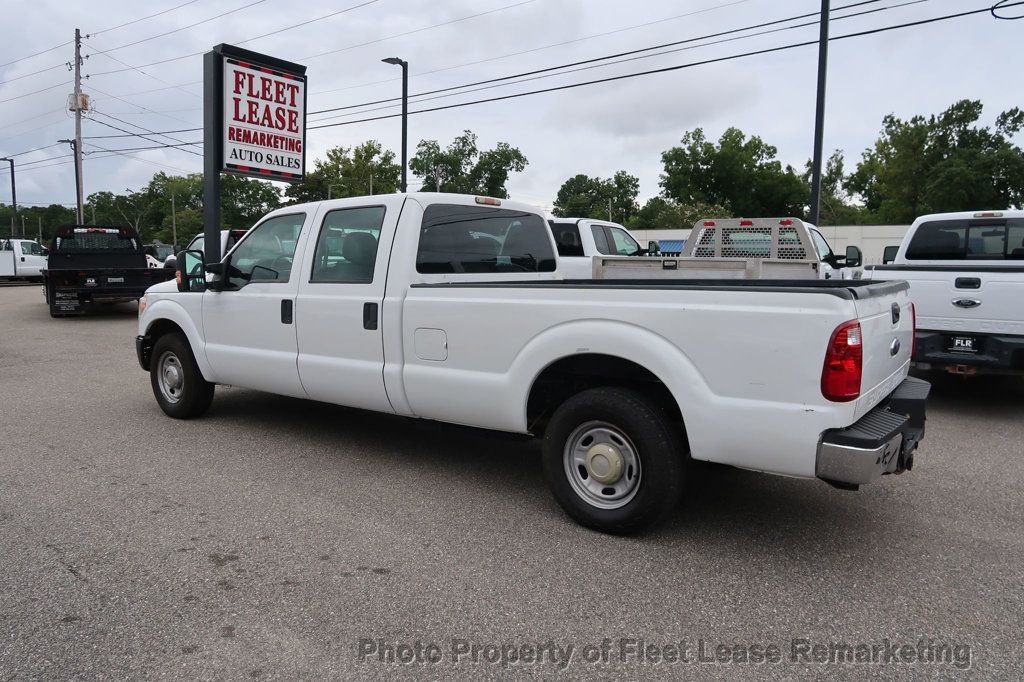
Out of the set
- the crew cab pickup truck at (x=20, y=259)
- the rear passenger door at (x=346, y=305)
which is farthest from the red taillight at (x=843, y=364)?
the crew cab pickup truck at (x=20, y=259)

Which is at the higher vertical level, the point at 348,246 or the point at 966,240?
the point at 966,240

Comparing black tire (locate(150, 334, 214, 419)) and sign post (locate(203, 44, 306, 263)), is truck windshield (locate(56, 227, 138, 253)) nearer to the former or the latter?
sign post (locate(203, 44, 306, 263))

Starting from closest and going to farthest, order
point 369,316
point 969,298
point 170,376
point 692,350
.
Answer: point 692,350, point 369,316, point 170,376, point 969,298

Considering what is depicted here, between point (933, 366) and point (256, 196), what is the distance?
87.5m

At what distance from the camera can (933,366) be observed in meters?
6.94

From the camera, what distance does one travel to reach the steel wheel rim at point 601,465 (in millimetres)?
3830

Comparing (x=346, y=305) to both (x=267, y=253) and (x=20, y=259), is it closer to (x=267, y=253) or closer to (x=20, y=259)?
(x=267, y=253)

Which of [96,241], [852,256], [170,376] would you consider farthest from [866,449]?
[96,241]

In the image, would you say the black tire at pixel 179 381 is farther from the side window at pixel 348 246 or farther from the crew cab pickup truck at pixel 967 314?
the crew cab pickup truck at pixel 967 314

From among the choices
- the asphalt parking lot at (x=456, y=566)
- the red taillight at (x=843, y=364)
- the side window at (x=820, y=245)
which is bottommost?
the asphalt parking lot at (x=456, y=566)

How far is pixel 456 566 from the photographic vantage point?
140 inches

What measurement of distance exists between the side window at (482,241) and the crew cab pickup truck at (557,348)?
0.5 inches

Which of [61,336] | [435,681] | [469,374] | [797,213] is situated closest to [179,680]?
[435,681]

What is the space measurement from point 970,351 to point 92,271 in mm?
15599
